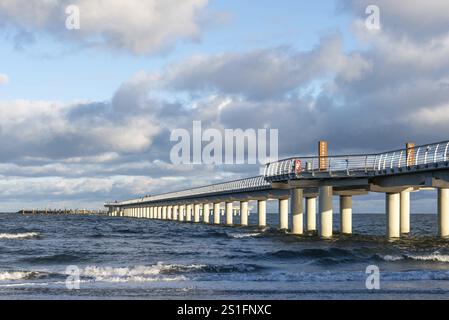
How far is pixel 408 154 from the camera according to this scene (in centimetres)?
4453

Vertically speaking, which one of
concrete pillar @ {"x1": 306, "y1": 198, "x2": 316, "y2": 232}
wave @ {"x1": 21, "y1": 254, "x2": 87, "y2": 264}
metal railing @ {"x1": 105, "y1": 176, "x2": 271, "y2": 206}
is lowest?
wave @ {"x1": 21, "y1": 254, "x2": 87, "y2": 264}

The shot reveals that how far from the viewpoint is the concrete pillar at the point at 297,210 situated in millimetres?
54906

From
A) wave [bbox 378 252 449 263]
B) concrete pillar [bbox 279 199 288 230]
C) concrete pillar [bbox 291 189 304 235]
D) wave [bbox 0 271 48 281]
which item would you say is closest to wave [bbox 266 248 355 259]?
wave [bbox 378 252 449 263]

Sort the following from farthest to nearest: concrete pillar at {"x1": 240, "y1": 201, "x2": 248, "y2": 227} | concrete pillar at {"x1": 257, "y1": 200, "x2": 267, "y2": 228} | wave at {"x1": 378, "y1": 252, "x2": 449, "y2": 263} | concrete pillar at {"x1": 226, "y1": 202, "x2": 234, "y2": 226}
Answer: concrete pillar at {"x1": 226, "y1": 202, "x2": 234, "y2": 226} → concrete pillar at {"x1": 240, "y1": 201, "x2": 248, "y2": 227} → concrete pillar at {"x1": 257, "y1": 200, "x2": 267, "y2": 228} → wave at {"x1": 378, "y1": 252, "x2": 449, "y2": 263}

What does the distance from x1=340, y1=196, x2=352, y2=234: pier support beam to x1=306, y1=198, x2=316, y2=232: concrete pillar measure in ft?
9.73

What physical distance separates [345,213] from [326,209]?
25.6 feet

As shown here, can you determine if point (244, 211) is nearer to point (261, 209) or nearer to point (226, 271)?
point (261, 209)

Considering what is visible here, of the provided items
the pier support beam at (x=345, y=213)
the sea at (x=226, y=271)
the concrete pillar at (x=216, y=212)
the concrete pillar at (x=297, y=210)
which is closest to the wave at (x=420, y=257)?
the sea at (x=226, y=271)

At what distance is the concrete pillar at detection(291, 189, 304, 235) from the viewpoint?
54.9 metres

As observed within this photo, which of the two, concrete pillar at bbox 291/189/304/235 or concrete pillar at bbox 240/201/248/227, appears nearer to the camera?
concrete pillar at bbox 291/189/304/235

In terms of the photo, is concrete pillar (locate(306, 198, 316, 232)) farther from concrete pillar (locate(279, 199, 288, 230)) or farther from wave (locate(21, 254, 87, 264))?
wave (locate(21, 254, 87, 264))
